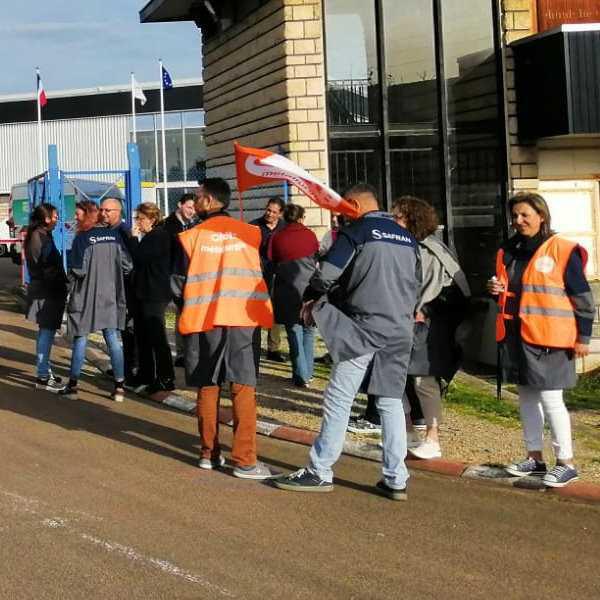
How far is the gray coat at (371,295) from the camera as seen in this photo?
20.9ft

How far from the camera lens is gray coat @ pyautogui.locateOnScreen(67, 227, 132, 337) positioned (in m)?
9.64

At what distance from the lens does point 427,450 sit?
755 cm

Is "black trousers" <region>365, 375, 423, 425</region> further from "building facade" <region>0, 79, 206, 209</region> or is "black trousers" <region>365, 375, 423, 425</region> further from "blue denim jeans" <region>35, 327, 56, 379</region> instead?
"building facade" <region>0, 79, 206, 209</region>

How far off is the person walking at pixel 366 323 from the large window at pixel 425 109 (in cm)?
754

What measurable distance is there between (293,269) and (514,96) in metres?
5.11

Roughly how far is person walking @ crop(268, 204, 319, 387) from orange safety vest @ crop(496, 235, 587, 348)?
370 cm

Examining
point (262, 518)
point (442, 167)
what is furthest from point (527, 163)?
point (262, 518)

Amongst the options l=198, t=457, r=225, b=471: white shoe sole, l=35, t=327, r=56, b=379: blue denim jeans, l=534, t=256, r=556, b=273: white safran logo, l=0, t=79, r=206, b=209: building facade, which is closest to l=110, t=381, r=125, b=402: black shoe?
l=35, t=327, r=56, b=379: blue denim jeans

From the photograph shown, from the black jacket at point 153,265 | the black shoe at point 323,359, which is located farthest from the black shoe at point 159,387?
the black shoe at point 323,359

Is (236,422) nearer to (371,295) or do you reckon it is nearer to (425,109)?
(371,295)

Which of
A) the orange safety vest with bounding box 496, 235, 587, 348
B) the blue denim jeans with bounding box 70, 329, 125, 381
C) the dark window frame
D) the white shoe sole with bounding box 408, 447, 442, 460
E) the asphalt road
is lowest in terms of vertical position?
the asphalt road

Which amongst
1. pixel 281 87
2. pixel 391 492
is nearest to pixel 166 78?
A: pixel 281 87

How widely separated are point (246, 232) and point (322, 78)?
24.4 ft

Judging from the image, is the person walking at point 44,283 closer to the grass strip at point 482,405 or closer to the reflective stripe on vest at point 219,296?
the reflective stripe on vest at point 219,296
